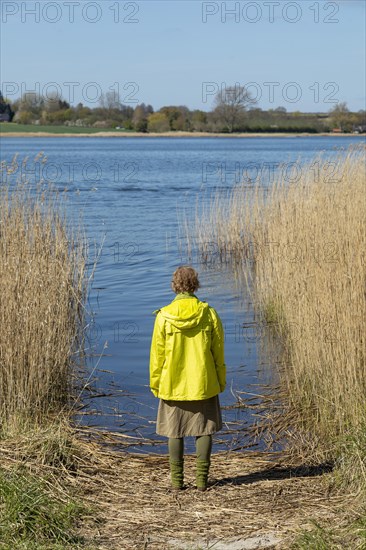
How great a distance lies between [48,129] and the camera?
114 metres

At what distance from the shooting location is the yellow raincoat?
18.3 ft

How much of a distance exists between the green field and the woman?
10182 centimetres

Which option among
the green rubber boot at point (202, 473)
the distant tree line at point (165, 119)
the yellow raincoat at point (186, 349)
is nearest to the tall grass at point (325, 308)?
the green rubber boot at point (202, 473)

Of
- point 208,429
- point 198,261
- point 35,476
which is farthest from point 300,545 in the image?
point 198,261

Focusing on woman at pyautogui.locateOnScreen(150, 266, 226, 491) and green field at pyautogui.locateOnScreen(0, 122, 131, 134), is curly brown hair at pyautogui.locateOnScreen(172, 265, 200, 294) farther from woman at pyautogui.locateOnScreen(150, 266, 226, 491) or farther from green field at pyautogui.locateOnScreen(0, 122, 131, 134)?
green field at pyautogui.locateOnScreen(0, 122, 131, 134)

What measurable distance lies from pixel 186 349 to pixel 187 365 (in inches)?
3.9

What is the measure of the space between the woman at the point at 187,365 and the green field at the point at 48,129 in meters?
102

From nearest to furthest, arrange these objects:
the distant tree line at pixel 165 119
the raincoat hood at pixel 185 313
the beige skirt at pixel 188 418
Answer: the raincoat hood at pixel 185 313
the beige skirt at pixel 188 418
the distant tree line at pixel 165 119

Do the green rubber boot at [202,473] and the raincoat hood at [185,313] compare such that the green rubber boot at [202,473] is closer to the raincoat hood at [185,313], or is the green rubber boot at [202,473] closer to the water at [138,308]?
the raincoat hood at [185,313]

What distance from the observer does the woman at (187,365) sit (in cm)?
558

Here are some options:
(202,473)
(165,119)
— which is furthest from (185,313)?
(165,119)

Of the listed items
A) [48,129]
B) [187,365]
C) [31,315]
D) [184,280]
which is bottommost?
[187,365]

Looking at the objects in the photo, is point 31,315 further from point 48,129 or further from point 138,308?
point 48,129

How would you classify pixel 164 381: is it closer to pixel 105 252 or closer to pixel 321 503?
pixel 321 503
